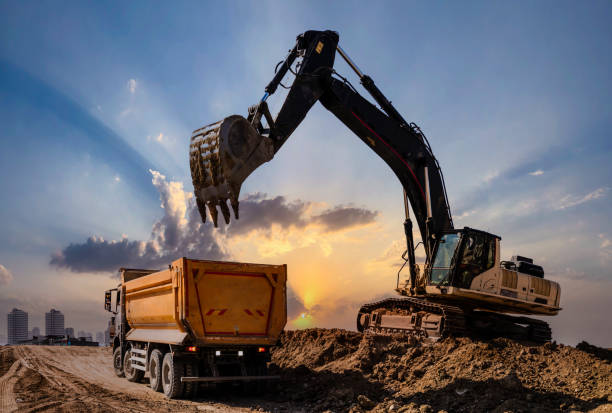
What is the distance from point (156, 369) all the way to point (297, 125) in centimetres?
681

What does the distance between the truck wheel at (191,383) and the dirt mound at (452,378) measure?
1993 millimetres

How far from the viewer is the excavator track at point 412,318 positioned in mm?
12812

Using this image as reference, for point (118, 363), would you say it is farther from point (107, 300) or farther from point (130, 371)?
point (107, 300)

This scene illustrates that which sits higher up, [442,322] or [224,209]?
[224,209]

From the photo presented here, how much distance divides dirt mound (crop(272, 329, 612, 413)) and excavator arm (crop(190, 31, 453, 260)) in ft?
10.4

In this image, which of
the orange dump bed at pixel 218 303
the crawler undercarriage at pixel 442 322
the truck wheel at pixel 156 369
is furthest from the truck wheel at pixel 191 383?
the crawler undercarriage at pixel 442 322

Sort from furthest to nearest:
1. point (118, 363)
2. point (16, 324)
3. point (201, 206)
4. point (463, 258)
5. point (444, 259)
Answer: point (16, 324), point (118, 363), point (444, 259), point (463, 258), point (201, 206)

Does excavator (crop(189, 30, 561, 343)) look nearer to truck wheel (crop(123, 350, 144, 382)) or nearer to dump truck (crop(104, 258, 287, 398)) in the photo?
dump truck (crop(104, 258, 287, 398))

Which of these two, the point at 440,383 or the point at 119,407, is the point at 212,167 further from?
the point at 440,383

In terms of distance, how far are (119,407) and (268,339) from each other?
340 cm

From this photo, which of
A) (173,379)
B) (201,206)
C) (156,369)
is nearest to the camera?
(201,206)

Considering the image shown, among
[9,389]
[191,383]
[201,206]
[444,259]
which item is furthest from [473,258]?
[9,389]

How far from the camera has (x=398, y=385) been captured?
36.2ft

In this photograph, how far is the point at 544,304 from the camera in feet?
46.8
